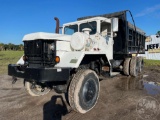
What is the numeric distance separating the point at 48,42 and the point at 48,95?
194 centimetres

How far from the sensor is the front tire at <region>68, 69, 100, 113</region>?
3783 mm

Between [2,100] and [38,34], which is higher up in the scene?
[38,34]

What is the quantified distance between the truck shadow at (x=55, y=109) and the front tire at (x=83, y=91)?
0.40 m

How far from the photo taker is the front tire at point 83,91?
3783 millimetres

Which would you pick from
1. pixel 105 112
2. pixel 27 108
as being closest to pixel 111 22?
pixel 105 112

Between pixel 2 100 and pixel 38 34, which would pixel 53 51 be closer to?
pixel 38 34

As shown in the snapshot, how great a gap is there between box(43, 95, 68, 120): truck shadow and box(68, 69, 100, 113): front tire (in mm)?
396

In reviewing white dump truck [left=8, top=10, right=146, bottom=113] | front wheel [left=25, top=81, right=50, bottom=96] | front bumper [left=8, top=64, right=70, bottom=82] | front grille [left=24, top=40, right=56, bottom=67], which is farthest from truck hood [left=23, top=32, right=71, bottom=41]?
front wheel [left=25, top=81, right=50, bottom=96]

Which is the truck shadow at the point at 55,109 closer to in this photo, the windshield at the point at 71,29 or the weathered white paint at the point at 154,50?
the windshield at the point at 71,29

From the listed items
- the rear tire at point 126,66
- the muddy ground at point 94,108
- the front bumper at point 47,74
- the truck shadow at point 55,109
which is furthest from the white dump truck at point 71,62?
the rear tire at point 126,66

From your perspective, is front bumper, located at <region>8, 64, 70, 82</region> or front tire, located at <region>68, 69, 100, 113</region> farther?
front tire, located at <region>68, 69, 100, 113</region>

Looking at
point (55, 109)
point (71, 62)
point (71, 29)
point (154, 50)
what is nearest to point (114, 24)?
point (71, 29)

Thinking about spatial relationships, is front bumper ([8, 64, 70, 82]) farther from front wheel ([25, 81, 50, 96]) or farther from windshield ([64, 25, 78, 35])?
windshield ([64, 25, 78, 35])

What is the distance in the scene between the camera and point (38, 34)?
→ 410 cm
